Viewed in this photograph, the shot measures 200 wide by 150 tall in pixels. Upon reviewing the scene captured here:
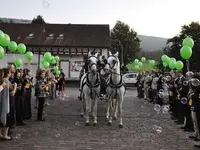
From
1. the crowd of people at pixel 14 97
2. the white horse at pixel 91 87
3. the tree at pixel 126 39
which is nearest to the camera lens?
the crowd of people at pixel 14 97

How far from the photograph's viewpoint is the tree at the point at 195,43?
1849 inches

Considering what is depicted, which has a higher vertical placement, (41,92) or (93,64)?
(93,64)

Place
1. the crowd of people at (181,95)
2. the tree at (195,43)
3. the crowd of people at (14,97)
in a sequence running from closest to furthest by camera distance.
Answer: the crowd of people at (14,97), the crowd of people at (181,95), the tree at (195,43)

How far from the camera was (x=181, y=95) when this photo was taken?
11961 mm

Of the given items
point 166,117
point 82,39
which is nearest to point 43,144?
point 166,117

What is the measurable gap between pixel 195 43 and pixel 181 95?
37.9m

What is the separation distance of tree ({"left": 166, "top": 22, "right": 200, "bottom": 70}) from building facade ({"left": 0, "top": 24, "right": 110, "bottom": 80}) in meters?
9.54

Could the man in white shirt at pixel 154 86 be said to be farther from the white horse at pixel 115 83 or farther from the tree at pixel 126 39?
the tree at pixel 126 39

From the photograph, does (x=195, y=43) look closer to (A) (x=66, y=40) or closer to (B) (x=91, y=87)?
(A) (x=66, y=40)

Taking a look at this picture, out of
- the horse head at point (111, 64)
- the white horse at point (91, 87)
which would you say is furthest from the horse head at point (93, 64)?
the horse head at point (111, 64)

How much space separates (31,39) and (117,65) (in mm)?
39922

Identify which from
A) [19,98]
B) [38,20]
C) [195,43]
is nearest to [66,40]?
[195,43]

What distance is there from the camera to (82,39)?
168 ft

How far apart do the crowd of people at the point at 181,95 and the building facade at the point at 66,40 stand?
76.6 ft
